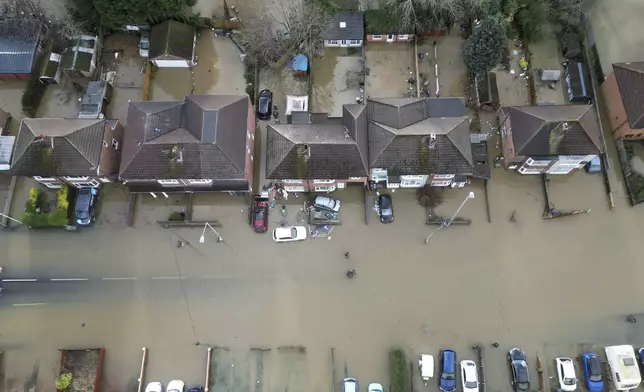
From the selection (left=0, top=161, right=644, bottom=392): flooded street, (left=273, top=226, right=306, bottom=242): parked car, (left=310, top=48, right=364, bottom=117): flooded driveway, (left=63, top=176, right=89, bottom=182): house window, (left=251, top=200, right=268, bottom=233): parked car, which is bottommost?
(left=0, top=161, right=644, bottom=392): flooded street

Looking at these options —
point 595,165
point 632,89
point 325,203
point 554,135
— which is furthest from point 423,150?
point 632,89

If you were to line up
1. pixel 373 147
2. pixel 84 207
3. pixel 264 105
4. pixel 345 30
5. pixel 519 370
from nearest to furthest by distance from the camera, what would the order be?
pixel 519 370 → pixel 373 147 → pixel 84 207 → pixel 264 105 → pixel 345 30

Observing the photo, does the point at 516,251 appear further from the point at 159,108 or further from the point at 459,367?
the point at 159,108

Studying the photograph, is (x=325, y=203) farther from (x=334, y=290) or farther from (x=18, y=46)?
(x=18, y=46)

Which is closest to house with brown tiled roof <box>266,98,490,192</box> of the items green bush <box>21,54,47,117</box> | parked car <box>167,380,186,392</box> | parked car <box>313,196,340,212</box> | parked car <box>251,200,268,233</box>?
parked car <box>313,196,340,212</box>

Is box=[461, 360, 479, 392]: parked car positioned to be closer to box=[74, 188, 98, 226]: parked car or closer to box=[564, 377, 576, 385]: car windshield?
box=[564, 377, 576, 385]: car windshield

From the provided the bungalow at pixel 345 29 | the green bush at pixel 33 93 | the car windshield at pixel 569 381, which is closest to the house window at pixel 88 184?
the green bush at pixel 33 93

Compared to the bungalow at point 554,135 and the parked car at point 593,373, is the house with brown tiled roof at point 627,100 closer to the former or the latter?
the bungalow at point 554,135
